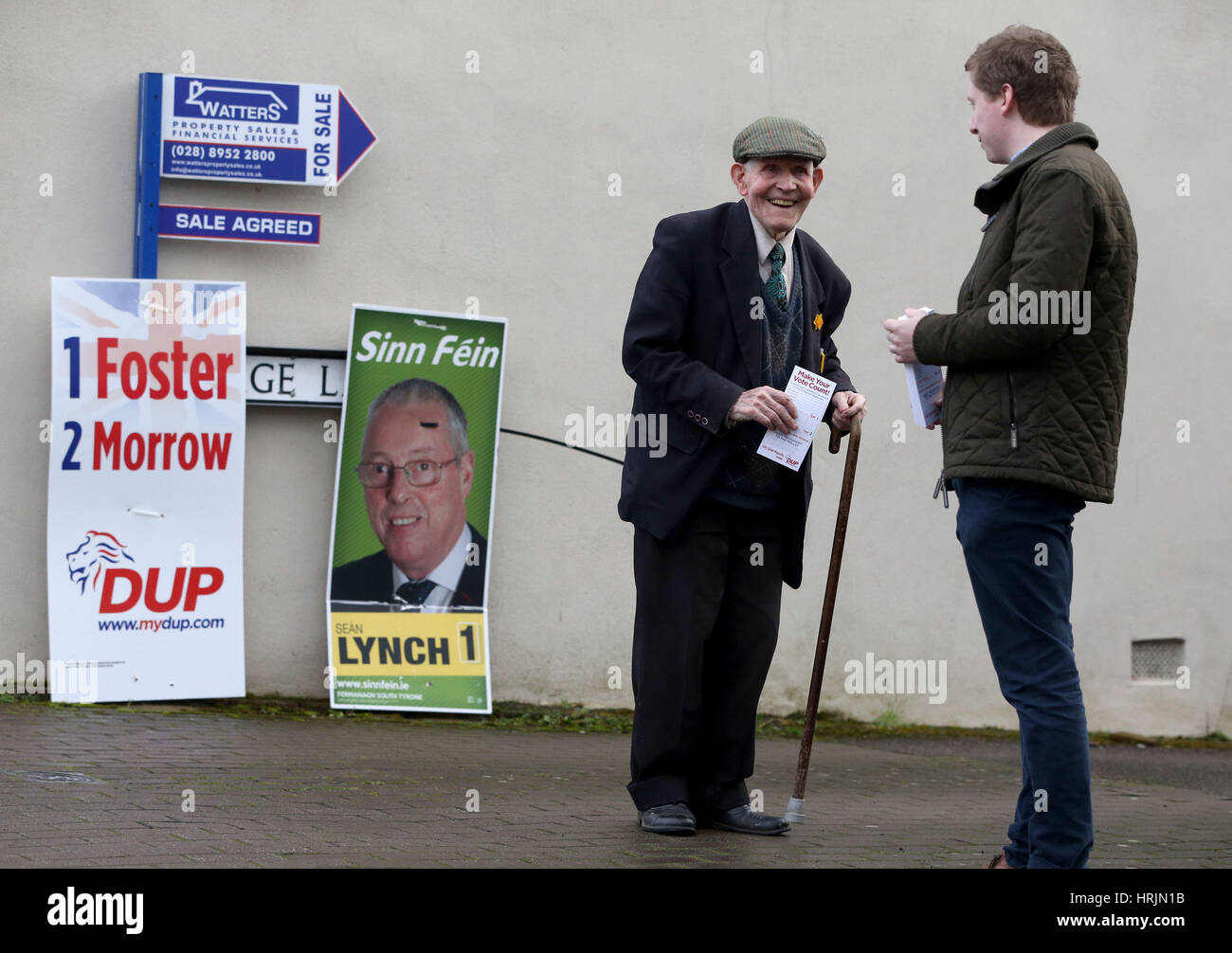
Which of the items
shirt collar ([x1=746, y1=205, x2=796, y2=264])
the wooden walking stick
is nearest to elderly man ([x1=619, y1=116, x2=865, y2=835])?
shirt collar ([x1=746, y1=205, x2=796, y2=264])

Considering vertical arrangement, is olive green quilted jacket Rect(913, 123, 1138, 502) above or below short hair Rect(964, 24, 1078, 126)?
below

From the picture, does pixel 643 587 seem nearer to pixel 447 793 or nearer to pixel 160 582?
pixel 447 793

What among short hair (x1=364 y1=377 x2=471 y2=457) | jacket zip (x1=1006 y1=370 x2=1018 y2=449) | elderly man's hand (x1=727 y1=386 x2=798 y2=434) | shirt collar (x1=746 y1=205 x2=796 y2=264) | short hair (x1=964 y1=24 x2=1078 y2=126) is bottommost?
jacket zip (x1=1006 y1=370 x2=1018 y2=449)

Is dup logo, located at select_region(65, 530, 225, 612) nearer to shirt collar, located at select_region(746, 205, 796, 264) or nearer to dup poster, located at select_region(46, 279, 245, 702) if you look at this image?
dup poster, located at select_region(46, 279, 245, 702)

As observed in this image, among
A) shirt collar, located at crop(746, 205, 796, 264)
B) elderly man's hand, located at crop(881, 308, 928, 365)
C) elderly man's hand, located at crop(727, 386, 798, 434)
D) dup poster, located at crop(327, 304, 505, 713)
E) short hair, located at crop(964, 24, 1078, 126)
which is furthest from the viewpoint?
dup poster, located at crop(327, 304, 505, 713)

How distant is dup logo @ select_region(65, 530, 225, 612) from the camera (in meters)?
7.65

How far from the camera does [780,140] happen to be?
4922 mm

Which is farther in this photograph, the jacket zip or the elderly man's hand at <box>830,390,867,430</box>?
the elderly man's hand at <box>830,390,867,430</box>

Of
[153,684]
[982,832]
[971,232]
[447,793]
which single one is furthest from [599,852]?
[971,232]

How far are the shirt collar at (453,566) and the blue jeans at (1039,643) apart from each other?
4487 mm

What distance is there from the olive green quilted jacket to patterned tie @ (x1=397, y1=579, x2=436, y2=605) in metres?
4.46

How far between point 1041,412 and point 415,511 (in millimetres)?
4692

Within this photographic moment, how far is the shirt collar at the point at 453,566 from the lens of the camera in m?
8.20

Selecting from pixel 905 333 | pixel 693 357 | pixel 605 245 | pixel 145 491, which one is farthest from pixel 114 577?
pixel 905 333
